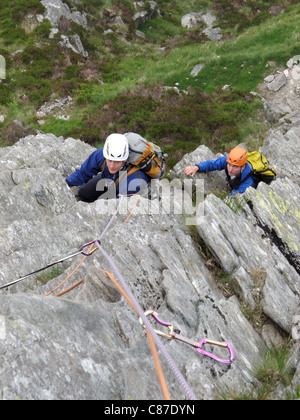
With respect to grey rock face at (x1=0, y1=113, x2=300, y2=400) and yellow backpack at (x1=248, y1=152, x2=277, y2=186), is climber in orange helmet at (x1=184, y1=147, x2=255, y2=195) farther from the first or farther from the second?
grey rock face at (x1=0, y1=113, x2=300, y2=400)

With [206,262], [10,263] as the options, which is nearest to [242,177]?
[206,262]

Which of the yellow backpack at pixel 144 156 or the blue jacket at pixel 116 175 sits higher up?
the yellow backpack at pixel 144 156

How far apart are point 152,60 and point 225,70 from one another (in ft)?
30.9

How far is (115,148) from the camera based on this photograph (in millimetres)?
7621

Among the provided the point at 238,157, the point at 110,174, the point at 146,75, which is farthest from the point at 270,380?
the point at 146,75

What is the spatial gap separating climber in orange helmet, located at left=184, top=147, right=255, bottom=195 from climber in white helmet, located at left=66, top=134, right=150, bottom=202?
5.36 feet

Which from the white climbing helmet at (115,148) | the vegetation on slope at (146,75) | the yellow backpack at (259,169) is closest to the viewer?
the white climbing helmet at (115,148)

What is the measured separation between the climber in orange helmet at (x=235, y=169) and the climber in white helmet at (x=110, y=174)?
64.4 inches

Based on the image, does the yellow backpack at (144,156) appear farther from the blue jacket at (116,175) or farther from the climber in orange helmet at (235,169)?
the climber in orange helmet at (235,169)

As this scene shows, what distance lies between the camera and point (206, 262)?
6.04 metres

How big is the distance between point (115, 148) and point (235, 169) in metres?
3.20

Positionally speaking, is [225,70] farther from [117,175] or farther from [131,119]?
[117,175]

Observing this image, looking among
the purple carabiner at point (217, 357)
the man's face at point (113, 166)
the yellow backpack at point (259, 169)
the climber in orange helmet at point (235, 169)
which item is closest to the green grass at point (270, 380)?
the purple carabiner at point (217, 357)

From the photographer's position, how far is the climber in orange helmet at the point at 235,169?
8406mm
